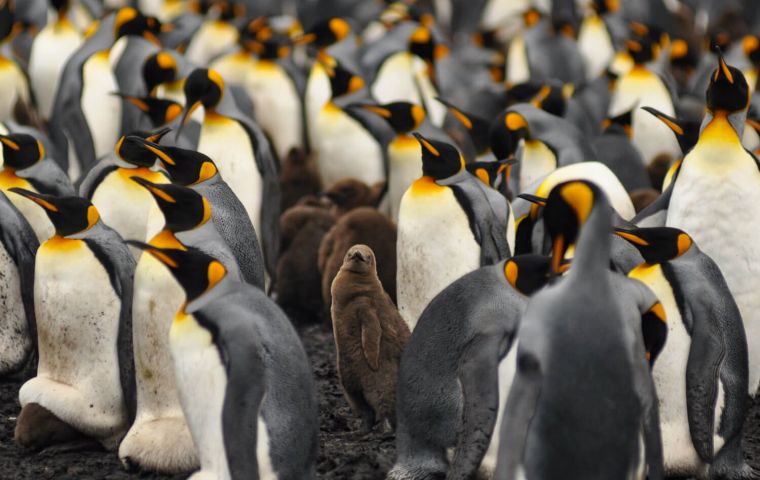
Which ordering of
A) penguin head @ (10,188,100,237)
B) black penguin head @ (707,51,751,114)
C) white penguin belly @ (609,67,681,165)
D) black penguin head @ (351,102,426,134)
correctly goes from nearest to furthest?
penguin head @ (10,188,100,237), black penguin head @ (707,51,751,114), black penguin head @ (351,102,426,134), white penguin belly @ (609,67,681,165)

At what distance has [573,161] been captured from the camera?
6.78 metres

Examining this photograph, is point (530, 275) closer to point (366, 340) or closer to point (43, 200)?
point (366, 340)

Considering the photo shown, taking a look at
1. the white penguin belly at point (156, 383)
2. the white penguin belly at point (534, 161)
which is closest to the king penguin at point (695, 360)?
the white penguin belly at point (156, 383)

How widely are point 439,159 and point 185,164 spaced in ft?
3.66

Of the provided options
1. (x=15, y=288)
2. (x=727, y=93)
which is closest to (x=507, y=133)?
(x=727, y=93)

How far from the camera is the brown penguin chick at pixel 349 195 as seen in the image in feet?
24.1

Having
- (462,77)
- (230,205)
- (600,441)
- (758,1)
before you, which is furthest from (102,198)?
(758,1)

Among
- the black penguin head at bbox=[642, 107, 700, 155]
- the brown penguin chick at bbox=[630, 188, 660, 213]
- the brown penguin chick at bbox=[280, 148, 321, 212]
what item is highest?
the black penguin head at bbox=[642, 107, 700, 155]

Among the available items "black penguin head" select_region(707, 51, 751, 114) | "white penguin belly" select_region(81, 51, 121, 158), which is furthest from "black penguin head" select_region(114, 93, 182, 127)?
"black penguin head" select_region(707, 51, 751, 114)

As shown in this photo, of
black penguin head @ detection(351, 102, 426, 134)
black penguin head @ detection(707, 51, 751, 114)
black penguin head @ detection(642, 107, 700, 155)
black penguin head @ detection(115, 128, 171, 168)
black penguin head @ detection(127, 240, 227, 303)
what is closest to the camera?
black penguin head @ detection(127, 240, 227, 303)

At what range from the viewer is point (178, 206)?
4.23 meters

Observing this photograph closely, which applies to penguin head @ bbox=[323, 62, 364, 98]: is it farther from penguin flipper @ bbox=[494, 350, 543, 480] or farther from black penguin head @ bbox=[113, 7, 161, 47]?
penguin flipper @ bbox=[494, 350, 543, 480]

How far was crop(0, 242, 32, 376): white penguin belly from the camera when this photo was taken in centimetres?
512

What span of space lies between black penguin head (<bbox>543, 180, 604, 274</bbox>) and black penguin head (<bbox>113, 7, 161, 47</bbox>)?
5864 mm
